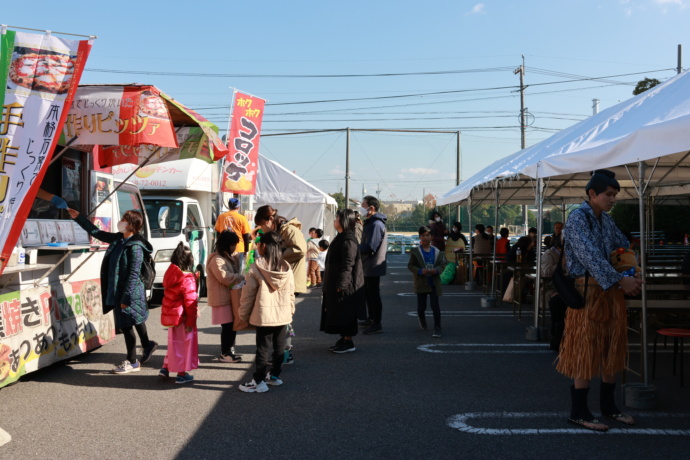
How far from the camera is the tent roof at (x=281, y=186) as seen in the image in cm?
2195

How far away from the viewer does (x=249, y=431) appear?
4453mm

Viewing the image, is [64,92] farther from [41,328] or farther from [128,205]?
[128,205]

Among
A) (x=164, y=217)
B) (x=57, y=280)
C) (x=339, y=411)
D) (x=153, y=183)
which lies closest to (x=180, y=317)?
(x=57, y=280)

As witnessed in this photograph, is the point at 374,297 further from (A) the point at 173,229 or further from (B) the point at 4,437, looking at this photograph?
(B) the point at 4,437

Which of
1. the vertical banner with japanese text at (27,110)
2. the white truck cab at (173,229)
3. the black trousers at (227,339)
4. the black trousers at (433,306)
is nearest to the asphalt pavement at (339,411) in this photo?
the black trousers at (227,339)

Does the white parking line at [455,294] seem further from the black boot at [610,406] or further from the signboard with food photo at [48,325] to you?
the black boot at [610,406]

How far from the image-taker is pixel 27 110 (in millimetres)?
4406

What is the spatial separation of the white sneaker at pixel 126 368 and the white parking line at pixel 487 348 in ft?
Result: 10.6

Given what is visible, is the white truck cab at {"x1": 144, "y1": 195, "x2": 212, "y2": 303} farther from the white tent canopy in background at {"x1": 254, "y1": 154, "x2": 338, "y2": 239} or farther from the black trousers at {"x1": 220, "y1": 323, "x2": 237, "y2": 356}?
the white tent canopy in background at {"x1": 254, "y1": 154, "x2": 338, "y2": 239}

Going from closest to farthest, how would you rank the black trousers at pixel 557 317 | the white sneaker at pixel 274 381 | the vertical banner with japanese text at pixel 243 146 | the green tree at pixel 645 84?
the white sneaker at pixel 274 381, the black trousers at pixel 557 317, the vertical banner with japanese text at pixel 243 146, the green tree at pixel 645 84

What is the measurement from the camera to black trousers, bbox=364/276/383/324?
28.1 feet

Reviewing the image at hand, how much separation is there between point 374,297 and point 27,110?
5261 millimetres

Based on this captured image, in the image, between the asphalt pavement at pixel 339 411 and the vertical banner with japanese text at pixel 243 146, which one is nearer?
the asphalt pavement at pixel 339 411

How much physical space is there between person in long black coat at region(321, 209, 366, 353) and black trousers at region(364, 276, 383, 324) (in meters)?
1.35
